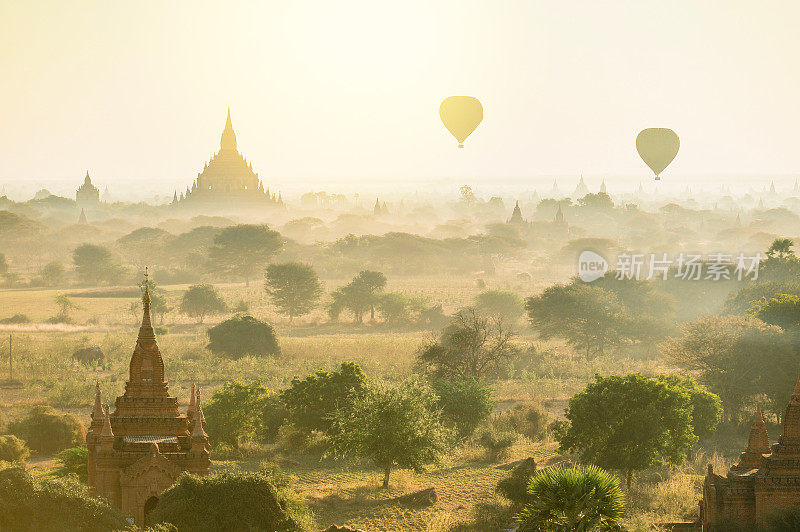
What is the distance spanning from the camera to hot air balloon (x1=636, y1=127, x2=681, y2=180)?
3632 inches

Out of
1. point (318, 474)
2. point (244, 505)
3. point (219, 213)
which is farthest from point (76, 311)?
point (219, 213)

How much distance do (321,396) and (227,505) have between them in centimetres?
→ 1379

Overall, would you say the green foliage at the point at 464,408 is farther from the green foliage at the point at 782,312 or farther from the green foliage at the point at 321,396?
the green foliage at the point at 782,312

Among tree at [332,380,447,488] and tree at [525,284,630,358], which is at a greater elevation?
tree at [525,284,630,358]

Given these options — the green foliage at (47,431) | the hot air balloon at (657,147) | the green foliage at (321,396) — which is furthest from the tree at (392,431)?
the hot air balloon at (657,147)

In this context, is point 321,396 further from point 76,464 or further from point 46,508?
point 46,508

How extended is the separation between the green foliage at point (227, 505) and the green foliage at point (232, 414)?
1114 centimetres

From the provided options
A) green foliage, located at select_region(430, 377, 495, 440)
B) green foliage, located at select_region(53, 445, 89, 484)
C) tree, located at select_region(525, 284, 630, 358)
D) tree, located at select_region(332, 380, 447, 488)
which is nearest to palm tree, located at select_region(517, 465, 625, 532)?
tree, located at select_region(332, 380, 447, 488)

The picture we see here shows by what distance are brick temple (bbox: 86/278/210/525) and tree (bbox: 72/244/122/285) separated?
64.9m

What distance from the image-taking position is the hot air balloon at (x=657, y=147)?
92.2m

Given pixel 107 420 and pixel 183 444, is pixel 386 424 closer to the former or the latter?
pixel 183 444

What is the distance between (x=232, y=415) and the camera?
102ft

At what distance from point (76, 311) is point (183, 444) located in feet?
157

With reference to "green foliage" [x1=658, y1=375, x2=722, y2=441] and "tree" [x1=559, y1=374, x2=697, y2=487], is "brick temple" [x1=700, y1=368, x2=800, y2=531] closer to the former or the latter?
"tree" [x1=559, y1=374, x2=697, y2=487]
